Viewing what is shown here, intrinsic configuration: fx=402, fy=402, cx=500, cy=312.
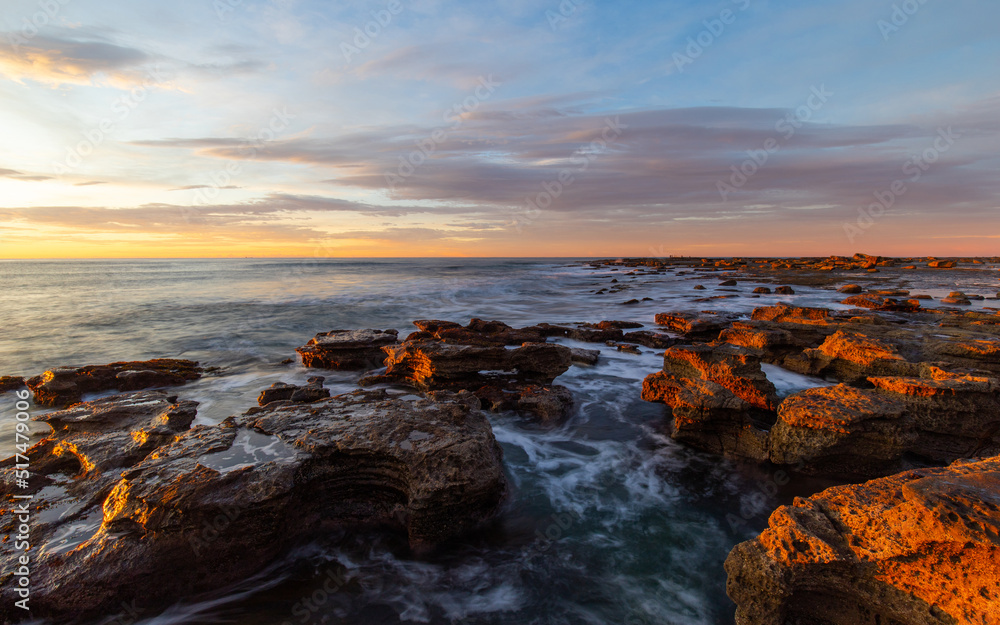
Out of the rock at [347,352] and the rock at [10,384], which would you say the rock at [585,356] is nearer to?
the rock at [347,352]

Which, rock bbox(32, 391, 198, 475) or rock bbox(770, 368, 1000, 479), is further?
rock bbox(32, 391, 198, 475)

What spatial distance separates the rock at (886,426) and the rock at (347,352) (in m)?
10.1

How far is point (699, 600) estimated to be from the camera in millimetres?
4492

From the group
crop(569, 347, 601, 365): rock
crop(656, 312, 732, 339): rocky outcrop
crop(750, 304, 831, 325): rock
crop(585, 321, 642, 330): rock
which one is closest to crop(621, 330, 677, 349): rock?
crop(656, 312, 732, 339): rocky outcrop

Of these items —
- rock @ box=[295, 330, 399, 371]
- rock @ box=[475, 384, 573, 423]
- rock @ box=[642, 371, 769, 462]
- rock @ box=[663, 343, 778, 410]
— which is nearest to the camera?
rock @ box=[642, 371, 769, 462]

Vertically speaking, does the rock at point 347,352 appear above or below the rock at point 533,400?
above

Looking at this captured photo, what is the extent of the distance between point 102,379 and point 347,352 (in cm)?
576

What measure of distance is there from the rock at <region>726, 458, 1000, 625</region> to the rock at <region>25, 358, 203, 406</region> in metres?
13.3

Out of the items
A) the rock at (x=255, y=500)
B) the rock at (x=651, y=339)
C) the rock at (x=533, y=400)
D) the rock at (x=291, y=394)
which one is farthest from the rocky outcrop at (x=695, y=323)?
the rock at (x=291, y=394)

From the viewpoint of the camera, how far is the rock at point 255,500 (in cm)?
411

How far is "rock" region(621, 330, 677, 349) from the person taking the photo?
1439cm

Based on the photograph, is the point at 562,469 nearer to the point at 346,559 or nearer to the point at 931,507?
the point at 346,559

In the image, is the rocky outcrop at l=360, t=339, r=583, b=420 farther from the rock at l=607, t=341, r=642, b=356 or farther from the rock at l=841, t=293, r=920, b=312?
the rock at l=841, t=293, r=920, b=312

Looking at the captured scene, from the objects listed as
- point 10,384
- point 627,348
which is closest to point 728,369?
point 627,348
